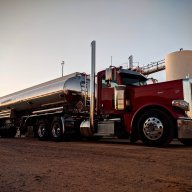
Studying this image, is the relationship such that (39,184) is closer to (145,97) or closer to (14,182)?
(14,182)

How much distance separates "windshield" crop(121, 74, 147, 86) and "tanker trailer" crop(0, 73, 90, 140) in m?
2.38

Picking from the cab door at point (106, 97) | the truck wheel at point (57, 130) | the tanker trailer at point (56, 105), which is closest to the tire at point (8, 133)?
the tanker trailer at point (56, 105)

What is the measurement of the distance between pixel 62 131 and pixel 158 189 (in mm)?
7998

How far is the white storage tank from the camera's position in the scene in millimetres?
27484

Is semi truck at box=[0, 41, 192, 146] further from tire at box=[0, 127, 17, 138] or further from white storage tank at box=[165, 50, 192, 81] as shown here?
white storage tank at box=[165, 50, 192, 81]

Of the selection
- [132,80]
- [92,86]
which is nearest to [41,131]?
[92,86]

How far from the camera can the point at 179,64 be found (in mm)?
27906

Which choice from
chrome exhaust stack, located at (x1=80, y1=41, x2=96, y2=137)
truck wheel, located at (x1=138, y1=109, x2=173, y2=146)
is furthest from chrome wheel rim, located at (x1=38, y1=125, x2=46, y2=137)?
truck wheel, located at (x1=138, y1=109, x2=173, y2=146)

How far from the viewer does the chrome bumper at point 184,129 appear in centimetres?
713

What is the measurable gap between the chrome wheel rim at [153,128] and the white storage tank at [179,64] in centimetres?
2093

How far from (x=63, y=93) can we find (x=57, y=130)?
1.45 m

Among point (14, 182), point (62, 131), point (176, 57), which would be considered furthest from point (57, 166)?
point (176, 57)

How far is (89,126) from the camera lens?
9.73 metres

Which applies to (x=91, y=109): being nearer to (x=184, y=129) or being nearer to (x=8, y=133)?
(x=184, y=129)
